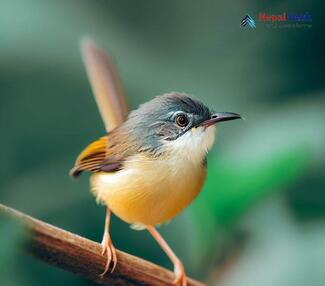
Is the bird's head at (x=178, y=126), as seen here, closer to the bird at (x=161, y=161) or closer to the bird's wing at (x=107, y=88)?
the bird at (x=161, y=161)

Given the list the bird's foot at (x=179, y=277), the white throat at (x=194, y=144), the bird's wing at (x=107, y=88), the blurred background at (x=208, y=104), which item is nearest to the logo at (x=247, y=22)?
the blurred background at (x=208, y=104)

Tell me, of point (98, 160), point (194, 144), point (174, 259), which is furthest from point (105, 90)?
point (174, 259)

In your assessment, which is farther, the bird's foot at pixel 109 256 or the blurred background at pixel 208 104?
the blurred background at pixel 208 104

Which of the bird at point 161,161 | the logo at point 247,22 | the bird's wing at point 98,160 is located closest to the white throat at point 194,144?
the bird at point 161,161

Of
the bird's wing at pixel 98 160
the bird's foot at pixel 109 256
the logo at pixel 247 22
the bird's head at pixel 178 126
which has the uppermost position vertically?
the logo at pixel 247 22

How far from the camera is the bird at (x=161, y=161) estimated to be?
3.72 feet

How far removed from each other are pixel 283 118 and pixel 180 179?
47 centimetres

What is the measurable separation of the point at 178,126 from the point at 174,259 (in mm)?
335

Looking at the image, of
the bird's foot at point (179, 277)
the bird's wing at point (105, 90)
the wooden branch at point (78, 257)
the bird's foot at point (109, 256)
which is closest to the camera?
the wooden branch at point (78, 257)

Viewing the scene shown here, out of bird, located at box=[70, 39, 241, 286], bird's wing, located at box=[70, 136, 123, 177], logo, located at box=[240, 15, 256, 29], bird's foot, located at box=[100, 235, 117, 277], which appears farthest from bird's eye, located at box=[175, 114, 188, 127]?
logo, located at box=[240, 15, 256, 29]

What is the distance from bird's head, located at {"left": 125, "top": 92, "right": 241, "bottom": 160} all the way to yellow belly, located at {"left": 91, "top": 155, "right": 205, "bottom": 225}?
0.03m

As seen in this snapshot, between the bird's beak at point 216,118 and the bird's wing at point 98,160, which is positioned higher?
the bird's beak at point 216,118

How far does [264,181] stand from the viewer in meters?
1.33

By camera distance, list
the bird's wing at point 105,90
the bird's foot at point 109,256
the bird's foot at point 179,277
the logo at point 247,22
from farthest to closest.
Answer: the logo at point 247,22 < the bird's wing at point 105,90 < the bird's foot at point 179,277 < the bird's foot at point 109,256
